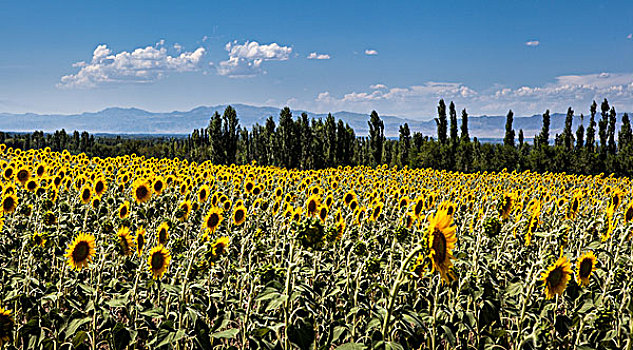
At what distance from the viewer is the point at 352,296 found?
4.06m

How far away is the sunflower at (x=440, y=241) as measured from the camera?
89.7 inches

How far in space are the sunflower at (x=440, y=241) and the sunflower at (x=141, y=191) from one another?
5.05 meters

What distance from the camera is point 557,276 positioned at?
346 cm

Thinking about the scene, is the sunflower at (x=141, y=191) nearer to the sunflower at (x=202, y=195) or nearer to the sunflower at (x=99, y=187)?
the sunflower at (x=99, y=187)

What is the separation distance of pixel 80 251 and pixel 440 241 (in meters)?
3.29

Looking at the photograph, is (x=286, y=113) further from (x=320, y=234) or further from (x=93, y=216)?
(x=320, y=234)

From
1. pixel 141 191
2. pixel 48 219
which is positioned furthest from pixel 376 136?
pixel 48 219

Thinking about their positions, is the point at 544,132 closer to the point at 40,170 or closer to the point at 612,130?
the point at 612,130

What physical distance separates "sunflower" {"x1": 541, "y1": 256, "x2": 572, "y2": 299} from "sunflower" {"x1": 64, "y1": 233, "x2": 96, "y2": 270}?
375cm

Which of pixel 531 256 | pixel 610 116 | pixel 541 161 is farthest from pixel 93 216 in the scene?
pixel 610 116

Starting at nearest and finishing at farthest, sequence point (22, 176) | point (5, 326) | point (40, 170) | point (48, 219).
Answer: point (5, 326)
point (48, 219)
point (22, 176)
point (40, 170)

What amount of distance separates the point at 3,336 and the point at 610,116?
82763 mm

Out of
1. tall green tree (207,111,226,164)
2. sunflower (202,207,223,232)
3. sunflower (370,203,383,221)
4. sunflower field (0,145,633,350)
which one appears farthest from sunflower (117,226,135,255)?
tall green tree (207,111,226,164)

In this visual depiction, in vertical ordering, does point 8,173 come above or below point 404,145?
below
